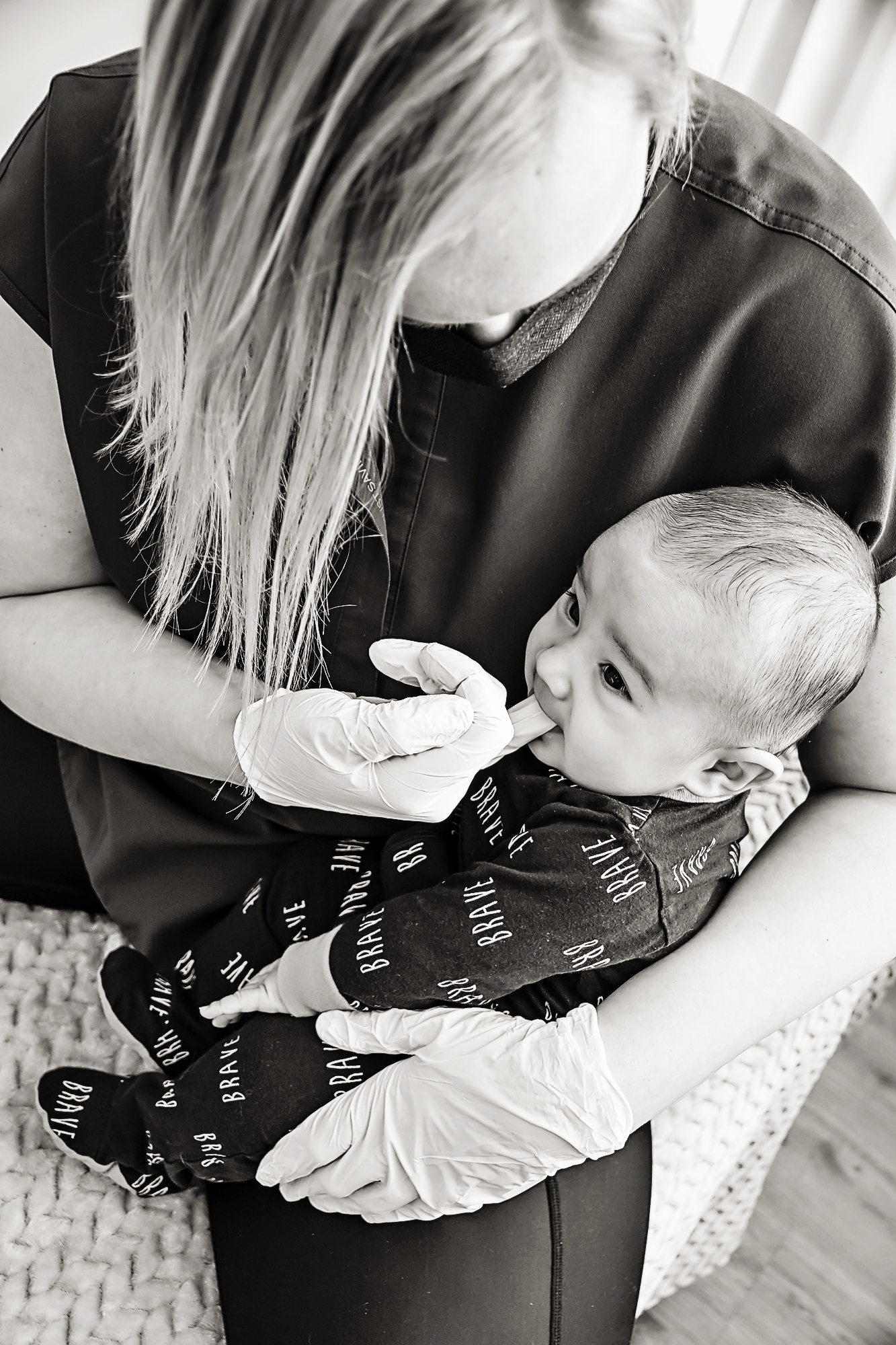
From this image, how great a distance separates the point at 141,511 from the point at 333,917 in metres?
0.37

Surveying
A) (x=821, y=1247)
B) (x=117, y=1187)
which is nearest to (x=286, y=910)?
(x=117, y=1187)

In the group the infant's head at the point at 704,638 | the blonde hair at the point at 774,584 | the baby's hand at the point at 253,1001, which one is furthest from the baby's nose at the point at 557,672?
the baby's hand at the point at 253,1001

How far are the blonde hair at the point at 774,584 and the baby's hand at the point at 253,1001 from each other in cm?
42

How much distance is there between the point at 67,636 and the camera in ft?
3.04

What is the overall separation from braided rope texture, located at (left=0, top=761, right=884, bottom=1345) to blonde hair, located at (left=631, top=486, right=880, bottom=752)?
1.13ft

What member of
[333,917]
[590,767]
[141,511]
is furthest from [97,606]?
[590,767]

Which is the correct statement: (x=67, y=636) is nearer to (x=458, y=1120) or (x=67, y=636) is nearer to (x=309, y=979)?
(x=309, y=979)

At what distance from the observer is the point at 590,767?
2.70ft

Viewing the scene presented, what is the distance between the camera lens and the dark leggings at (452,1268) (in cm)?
76

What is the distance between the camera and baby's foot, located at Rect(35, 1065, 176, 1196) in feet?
2.83

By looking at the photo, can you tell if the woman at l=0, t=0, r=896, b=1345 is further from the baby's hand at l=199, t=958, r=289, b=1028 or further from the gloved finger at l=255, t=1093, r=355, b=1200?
the baby's hand at l=199, t=958, r=289, b=1028

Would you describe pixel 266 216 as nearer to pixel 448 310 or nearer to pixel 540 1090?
pixel 448 310

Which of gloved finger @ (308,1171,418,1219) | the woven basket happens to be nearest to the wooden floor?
the woven basket

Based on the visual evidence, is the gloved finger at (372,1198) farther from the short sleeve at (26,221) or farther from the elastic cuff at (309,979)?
the short sleeve at (26,221)
